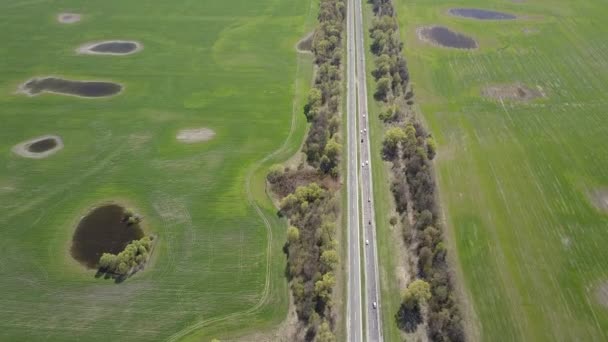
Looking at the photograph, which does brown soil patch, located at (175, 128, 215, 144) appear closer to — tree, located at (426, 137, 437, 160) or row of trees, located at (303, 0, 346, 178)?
row of trees, located at (303, 0, 346, 178)

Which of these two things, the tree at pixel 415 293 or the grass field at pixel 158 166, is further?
the grass field at pixel 158 166

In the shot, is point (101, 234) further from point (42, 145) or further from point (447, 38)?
point (447, 38)

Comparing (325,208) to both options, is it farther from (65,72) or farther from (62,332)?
(65,72)

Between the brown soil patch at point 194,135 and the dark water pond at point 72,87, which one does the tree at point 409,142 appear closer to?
the brown soil patch at point 194,135

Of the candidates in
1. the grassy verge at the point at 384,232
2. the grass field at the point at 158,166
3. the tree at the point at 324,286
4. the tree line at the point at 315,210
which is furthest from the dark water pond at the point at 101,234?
the grassy verge at the point at 384,232

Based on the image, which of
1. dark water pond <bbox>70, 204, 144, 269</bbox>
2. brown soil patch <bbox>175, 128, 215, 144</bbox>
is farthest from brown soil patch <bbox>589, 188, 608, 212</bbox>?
dark water pond <bbox>70, 204, 144, 269</bbox>

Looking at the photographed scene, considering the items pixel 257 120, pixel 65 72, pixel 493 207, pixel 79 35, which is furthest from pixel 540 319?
pixel 79 35
